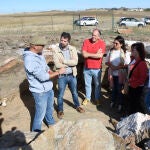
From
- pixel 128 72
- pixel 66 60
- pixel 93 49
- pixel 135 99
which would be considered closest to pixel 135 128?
pixel 135 99

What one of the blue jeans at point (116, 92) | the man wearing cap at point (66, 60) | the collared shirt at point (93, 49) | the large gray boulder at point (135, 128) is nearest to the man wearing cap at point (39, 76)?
the man wearing cap at point (66, 60)

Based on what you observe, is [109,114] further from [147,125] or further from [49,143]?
[49,143]

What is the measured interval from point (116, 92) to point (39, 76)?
2614 millimetres

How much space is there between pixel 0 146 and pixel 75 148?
1.46 meters

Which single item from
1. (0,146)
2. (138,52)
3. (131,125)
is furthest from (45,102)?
(138,52)

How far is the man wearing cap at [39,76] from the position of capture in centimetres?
619

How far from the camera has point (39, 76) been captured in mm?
6285

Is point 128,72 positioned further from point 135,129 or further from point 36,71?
point 36,71

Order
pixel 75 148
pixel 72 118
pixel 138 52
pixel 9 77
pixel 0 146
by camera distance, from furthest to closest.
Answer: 1. pixel 9 77
2. pixel 72 118
3. pixel 138 52
4. pixel 0 146
5. pixel 75 148

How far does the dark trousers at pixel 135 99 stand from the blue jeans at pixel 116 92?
2.18ft

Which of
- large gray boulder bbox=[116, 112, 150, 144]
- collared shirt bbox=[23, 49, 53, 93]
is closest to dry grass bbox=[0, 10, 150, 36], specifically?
large gray boulder bbox=[116, 112, 150, 144]

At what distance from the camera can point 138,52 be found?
7137 millimetres

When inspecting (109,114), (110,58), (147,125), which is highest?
(110,58)

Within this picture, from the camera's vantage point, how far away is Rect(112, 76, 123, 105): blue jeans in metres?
8.15
